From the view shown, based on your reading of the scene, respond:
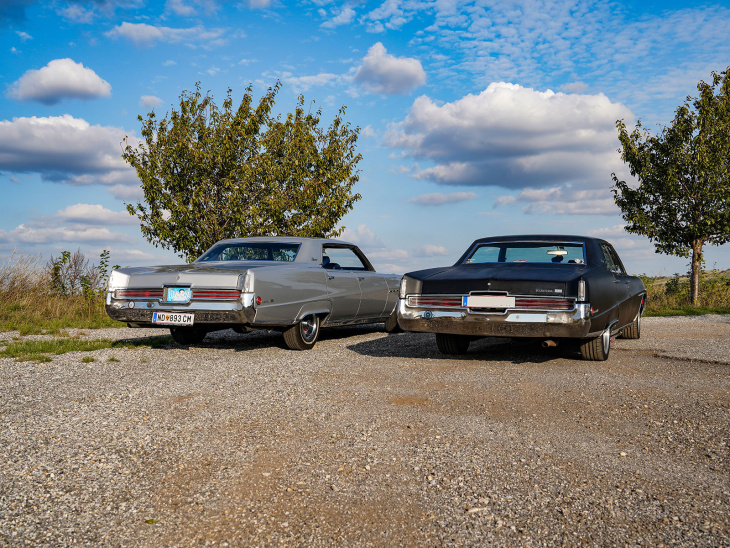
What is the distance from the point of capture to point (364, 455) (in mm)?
3561

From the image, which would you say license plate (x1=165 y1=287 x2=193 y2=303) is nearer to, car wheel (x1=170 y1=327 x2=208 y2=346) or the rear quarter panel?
the rear quarter panel

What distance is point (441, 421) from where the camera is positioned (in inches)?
171

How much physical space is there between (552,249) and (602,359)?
145 cm

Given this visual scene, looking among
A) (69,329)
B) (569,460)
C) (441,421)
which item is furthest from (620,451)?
(69,329)

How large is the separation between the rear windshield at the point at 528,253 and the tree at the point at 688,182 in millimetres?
13098

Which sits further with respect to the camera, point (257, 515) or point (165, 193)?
point (165, 193)

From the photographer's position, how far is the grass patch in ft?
24.3

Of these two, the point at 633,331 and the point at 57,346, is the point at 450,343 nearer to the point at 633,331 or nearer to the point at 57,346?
the point at 633,331

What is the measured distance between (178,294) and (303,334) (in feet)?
5.59

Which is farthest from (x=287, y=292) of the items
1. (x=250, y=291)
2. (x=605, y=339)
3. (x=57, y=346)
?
(x=605, y=339)

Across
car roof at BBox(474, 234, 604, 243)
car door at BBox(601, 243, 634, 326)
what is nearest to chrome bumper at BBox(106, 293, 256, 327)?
car roof at BBox(474, 234, 604, 243)

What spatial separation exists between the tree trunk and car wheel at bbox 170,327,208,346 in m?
16.0

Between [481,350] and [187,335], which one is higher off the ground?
[187,335]

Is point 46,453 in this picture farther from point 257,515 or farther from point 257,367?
point 257,367
